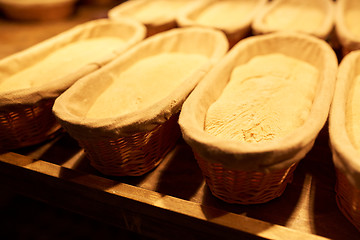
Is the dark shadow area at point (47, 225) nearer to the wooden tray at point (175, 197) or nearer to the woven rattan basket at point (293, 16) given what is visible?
the wooden tray at point (175, 197)

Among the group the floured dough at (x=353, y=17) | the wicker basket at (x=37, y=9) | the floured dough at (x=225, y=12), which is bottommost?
the floured dough at (x=353, y=17)

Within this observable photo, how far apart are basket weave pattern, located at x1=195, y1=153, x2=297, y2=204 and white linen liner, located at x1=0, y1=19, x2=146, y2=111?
1.75 feet

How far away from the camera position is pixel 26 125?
1006 mm

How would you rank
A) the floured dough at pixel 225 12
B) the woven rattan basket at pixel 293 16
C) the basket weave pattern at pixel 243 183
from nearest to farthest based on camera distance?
the basket weave pattern at pixel 243 183 < the woven rattan basket at pixel 293 16 < the floured dough at pixel 225 12

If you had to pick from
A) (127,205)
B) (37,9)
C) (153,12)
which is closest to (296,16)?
(153,12)

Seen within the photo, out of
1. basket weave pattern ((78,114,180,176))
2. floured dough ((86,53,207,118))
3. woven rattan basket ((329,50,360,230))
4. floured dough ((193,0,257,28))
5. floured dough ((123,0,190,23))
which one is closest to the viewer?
woven rattan basket ((329,50,360,230))

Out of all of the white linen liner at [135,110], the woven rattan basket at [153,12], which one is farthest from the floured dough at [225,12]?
the white linen liner at [135,110]

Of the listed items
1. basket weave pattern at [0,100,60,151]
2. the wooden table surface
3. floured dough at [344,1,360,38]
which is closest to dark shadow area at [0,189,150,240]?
the wooden table surface

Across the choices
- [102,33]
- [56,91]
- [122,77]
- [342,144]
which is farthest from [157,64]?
[342,144]

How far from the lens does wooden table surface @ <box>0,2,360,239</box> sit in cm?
75

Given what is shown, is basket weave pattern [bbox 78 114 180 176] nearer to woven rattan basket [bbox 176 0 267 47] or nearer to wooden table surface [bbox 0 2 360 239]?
wooden table surface [bbox 0 2 360 239]

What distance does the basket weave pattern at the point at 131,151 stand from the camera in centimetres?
82

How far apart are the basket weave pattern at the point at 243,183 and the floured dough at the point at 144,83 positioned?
31 centimetres

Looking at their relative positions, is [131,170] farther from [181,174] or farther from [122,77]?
[122,77]
